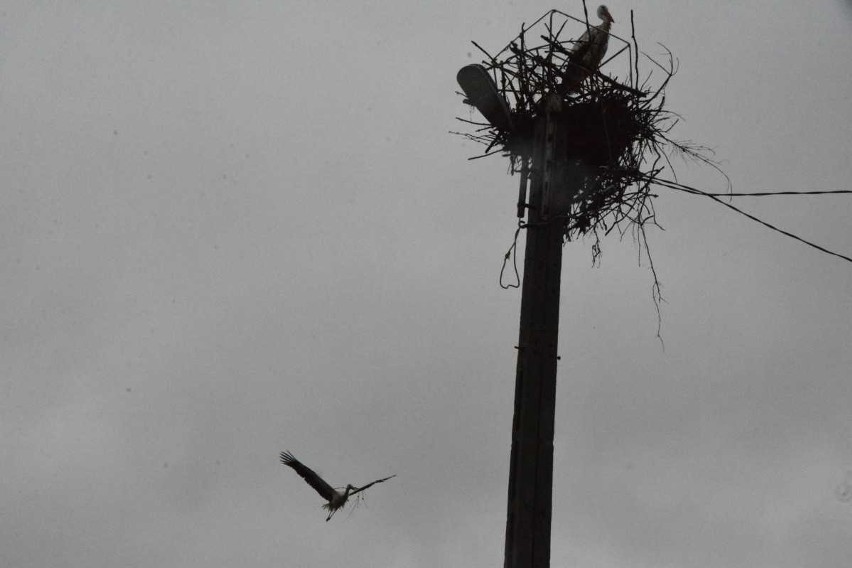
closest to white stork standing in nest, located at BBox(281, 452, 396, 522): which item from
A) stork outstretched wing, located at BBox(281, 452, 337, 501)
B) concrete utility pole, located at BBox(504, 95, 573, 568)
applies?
stork outstretched wing, located at BBox(281, 452, 337, 501)

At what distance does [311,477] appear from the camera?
23.2 ft

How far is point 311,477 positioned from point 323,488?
18 cm

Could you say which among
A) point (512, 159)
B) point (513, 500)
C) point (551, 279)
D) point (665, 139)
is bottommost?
point (513, 500)

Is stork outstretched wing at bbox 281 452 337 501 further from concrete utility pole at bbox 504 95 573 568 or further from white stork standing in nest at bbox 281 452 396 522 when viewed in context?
concrete utility pole at bbox 504 95 573 568

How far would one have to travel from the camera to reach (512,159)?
5121 millimetres

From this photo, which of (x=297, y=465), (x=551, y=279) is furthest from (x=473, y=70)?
(x=297, y=465)

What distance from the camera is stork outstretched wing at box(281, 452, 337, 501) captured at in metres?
6.93

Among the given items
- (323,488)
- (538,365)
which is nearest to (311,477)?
(323,488)

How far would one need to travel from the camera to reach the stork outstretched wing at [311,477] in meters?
6.93

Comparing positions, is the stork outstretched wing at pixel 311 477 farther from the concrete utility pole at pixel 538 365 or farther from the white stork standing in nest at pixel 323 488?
the concrete utility pole at pixel 538 365

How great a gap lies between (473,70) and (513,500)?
2.54 metres

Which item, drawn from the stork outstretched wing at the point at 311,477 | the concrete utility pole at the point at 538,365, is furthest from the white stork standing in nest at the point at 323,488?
the concrete utility pole at the point at 538,365

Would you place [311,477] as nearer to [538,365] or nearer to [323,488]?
[323,488]

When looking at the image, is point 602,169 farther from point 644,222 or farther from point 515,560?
point 515,560
